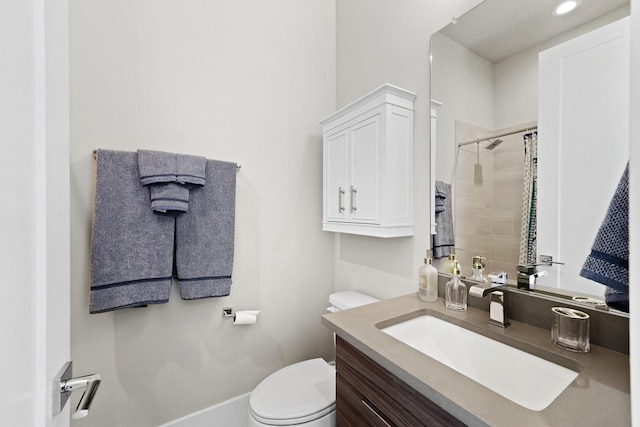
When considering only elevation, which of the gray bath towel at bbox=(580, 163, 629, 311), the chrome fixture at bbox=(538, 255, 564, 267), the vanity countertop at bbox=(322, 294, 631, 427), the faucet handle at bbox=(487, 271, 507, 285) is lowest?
the vanity countertop at bbox=(322, 294, 631, 427)

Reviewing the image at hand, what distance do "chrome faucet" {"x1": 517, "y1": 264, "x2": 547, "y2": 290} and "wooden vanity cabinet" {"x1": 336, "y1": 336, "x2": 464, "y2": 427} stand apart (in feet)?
1.95

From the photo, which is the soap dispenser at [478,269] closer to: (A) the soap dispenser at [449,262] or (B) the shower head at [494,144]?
(A) the soap dispenser at [449,262]

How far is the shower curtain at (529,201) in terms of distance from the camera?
0.93 meters

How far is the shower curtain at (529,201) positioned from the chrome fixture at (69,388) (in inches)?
48.5

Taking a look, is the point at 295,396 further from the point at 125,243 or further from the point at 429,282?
the point at 125,243

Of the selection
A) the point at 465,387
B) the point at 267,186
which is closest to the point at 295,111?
the point at 267,186

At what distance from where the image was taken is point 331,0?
1946mm

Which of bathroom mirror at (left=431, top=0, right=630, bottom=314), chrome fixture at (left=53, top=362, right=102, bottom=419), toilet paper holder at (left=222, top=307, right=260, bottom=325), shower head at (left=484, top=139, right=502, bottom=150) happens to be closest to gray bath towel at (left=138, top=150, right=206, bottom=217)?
toilet paper holder at (left=222, top=307, right=260, bottom=325)

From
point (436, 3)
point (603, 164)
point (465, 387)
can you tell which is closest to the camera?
point (465, 387)

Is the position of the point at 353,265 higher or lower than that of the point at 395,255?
lower

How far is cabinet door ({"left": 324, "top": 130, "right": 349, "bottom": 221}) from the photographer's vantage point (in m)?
1.54

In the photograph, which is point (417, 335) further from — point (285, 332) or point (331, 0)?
point (331, 0)

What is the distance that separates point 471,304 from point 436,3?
4.46ft

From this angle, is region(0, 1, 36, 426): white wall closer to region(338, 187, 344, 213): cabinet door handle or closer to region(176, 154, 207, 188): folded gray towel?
region(176, 154, 207, 188): folded gray towel
